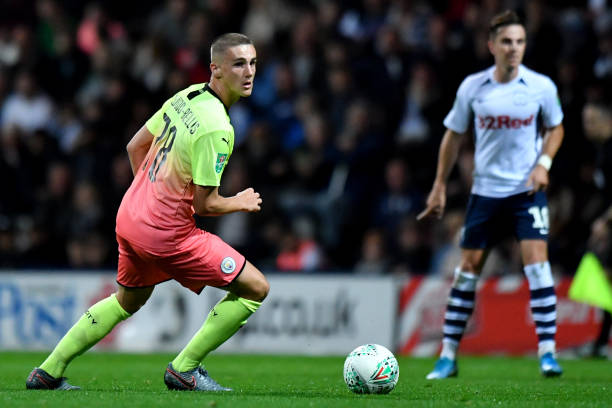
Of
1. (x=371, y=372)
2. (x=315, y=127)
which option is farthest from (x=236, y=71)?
(x=315, y=127)

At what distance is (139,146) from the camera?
673 cm

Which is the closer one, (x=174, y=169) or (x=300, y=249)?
(x=174, y=169)

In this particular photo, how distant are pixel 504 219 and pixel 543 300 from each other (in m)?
0.67

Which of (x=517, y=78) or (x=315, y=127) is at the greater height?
(x=517, y=78)

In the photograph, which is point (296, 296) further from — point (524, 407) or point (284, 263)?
point (524, 407)

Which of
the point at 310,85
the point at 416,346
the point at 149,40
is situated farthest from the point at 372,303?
the point at 149,40

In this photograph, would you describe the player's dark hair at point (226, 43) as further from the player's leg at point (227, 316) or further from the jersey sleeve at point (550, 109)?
the jersey sleeve at point (550, 109)

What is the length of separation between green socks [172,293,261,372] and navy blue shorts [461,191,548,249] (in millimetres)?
2380

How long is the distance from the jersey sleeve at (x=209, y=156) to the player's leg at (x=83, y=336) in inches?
36.5

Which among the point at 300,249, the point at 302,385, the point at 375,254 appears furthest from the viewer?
the point at 300,249

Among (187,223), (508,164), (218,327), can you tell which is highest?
(508,164)

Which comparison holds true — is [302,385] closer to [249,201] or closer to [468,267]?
[468,267]

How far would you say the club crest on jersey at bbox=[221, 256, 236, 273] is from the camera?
634 cm

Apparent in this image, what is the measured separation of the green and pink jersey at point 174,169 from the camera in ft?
20.2
